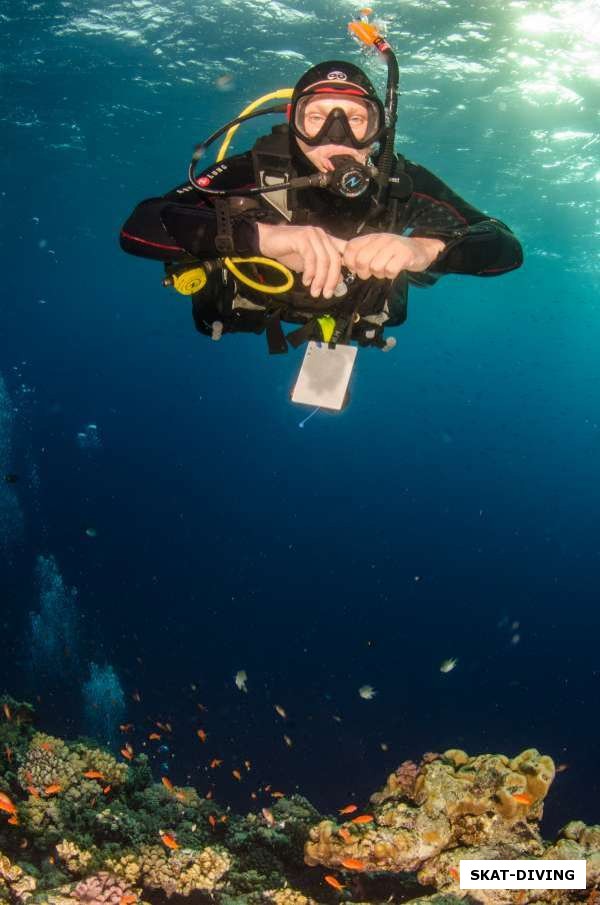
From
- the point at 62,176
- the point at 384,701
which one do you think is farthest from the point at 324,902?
the point at 62,176

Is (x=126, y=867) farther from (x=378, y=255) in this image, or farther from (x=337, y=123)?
(x=337, y=123)

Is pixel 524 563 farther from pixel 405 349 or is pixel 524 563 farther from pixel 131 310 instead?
pixel 131 310

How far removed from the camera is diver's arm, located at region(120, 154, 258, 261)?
318 cm

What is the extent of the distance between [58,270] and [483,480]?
77.7 metres

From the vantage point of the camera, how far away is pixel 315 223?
3877 mm

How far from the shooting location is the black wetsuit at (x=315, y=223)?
129 inches

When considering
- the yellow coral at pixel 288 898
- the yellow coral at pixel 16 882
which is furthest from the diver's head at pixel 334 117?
the yellow coral at pixel 16 882

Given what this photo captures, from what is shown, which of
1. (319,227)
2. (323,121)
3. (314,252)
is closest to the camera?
(314,252)

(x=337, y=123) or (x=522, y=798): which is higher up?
(x=337, y=123)

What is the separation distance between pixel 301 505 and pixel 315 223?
66575 millimetres

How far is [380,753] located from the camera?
56.3 feet

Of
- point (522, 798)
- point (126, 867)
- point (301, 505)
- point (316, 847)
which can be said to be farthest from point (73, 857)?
point (301, 505)

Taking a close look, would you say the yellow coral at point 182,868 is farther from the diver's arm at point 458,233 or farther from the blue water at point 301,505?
the diver's arm at point 458,233

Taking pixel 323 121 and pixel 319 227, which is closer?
pixel 319 227
